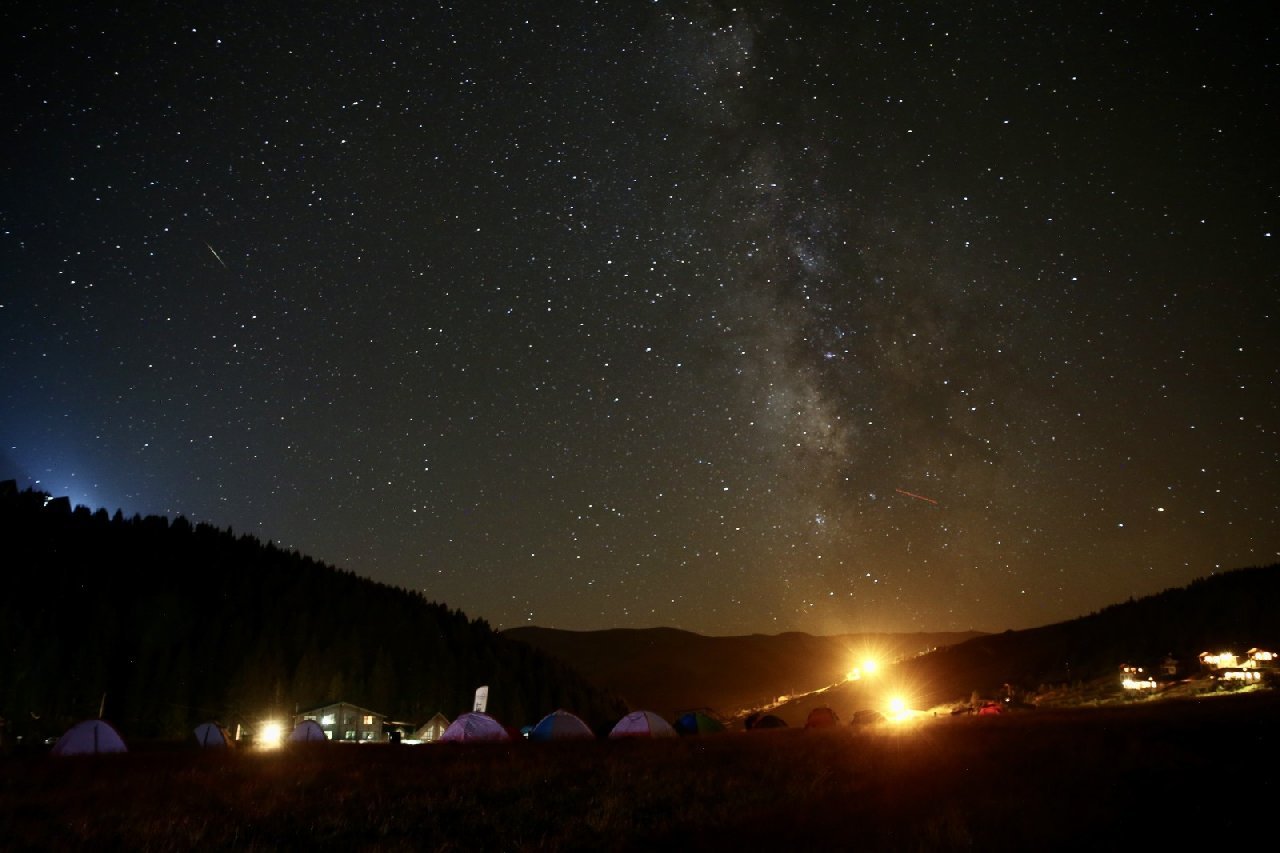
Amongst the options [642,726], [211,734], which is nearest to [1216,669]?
[642,726]

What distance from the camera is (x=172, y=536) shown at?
118 meters

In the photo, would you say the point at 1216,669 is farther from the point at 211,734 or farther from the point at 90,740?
the point at 90,740

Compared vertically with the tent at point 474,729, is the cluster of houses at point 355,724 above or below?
below

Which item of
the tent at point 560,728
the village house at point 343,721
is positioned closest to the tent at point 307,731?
the tent at point 560,728

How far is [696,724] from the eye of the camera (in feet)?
129

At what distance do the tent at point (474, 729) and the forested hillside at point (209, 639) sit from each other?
4646cm

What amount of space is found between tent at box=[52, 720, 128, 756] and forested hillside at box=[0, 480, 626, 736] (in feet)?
135

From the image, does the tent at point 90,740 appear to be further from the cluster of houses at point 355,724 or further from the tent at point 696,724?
the cluster of houses at point 355,724

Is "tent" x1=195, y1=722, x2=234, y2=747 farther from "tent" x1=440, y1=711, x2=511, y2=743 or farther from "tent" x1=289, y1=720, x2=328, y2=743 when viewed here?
"tent" x1=440, y1=711, x2=511, y2=743

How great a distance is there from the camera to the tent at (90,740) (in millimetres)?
27219

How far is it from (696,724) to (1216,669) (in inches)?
2217

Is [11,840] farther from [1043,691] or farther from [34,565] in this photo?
[34,565]

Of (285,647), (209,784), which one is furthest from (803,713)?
(209,784)

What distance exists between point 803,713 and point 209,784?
111926mm
